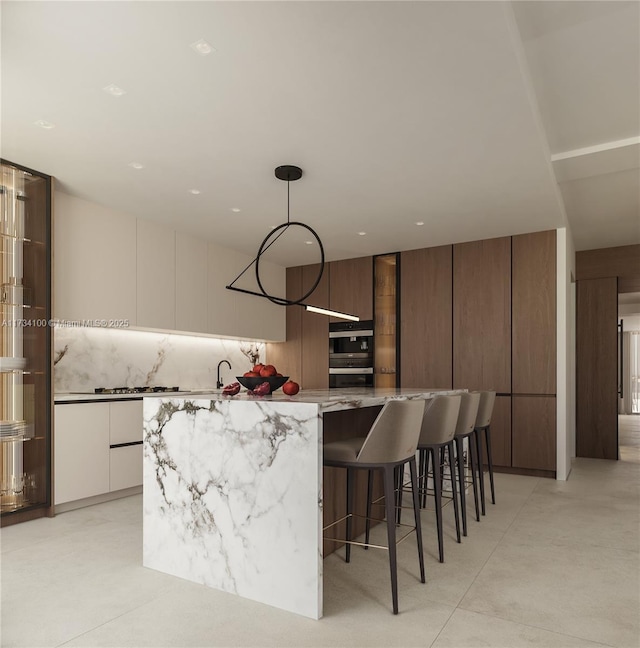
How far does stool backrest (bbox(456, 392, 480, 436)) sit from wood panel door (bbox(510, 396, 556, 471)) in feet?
6.06

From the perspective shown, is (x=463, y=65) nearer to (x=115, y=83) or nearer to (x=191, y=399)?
(x=115, y=83)

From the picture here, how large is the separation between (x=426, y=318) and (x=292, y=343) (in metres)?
1.98

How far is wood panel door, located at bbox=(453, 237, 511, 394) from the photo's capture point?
5.57 meters

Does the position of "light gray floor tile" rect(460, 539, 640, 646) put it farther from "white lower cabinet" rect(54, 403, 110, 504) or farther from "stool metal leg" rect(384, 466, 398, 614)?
"white lower cabinet" rect(54, 403, 110, 504)

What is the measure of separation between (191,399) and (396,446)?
1074 millimetres

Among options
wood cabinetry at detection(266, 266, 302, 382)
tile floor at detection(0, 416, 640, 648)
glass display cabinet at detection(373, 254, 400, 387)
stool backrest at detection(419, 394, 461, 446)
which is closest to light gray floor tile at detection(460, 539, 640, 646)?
tile floor at detection(0, 416, 640, 648)

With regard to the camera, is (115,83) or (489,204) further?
(489,204)

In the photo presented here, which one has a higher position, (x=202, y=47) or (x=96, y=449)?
(x=202, y=47)

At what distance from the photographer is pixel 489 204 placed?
4.52 m

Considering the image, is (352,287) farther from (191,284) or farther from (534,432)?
(534,432)

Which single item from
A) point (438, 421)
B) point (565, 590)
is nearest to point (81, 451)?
point (438, 421)

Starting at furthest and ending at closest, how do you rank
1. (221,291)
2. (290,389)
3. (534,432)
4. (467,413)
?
(221,291)
(534,432)
(467,413)
(290,389)

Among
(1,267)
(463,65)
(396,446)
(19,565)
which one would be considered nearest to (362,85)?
(463,65)

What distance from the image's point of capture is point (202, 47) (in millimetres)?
2320
